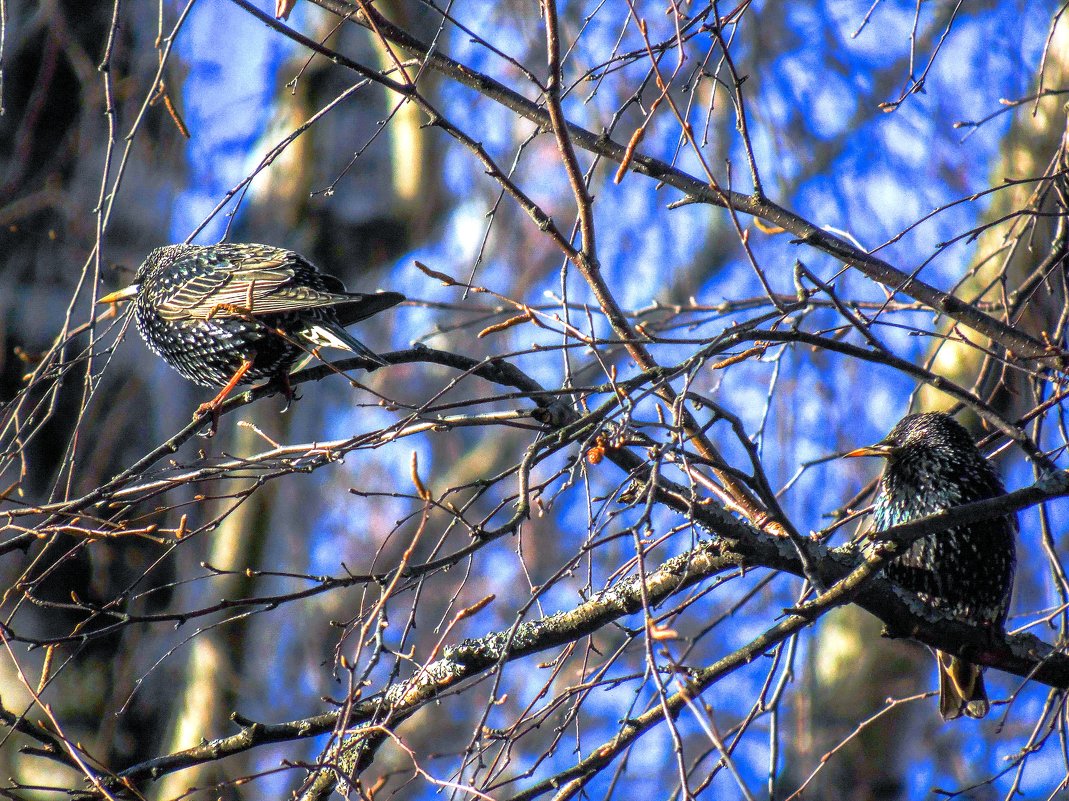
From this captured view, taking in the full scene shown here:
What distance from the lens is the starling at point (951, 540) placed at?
132 inches

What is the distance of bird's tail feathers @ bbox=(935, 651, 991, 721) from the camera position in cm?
327

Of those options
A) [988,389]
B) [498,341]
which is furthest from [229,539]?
[988,389]

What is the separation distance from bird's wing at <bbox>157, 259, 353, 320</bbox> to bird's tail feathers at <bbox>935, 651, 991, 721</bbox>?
2280 mm

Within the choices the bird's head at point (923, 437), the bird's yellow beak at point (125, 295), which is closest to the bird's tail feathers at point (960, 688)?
the bird's head at point (923, 437)

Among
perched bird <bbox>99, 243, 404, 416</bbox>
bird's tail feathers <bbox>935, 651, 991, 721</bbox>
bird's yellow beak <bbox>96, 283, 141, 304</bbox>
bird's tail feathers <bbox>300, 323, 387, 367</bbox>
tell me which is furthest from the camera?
bird's yellow beak <bbox>96, 283, 141, 304</bbox>

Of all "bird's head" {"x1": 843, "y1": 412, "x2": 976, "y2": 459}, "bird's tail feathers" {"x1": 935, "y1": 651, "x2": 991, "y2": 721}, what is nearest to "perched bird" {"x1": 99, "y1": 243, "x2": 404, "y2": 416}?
"bird's head" {"x1": 843, "y1": 412, "x2": 976, "y2": 459}

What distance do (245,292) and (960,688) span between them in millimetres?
2838

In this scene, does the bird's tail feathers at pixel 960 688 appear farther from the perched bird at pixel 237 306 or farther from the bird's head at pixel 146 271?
the bird's head at pixel 146 271

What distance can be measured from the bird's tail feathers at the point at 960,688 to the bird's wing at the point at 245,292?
2.28 m

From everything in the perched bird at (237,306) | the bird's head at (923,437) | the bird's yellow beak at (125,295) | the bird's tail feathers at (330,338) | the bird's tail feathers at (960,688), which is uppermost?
the bird's yellow beak at (125,295)

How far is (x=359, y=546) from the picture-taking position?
10945 millimetres

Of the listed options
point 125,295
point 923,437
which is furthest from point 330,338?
point 923,437

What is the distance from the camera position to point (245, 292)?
3951mm

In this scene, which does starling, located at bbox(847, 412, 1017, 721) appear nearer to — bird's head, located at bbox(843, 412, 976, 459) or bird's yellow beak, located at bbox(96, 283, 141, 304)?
bird's head, located at bbox(843, 412, 976, 459)
